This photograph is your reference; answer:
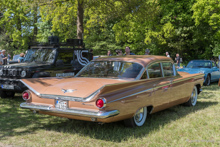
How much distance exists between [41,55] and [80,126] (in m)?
5.01

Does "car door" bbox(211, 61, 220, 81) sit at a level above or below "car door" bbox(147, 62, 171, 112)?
below

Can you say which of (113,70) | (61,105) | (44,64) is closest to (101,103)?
(61,105)

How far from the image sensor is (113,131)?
5.50 meters

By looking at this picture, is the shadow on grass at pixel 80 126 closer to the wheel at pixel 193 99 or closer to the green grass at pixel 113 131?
the green grass at pixel 113 131

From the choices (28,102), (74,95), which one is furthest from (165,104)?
(28,102)

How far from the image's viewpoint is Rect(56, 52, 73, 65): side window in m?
10.1

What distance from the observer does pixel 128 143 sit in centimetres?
484

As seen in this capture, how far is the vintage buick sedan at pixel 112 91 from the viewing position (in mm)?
4867

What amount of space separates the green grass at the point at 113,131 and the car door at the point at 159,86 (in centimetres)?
44

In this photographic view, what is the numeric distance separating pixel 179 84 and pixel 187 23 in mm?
25939

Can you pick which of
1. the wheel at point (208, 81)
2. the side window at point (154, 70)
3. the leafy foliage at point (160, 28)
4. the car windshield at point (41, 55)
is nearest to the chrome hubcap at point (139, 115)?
the side window at point (154, 70)

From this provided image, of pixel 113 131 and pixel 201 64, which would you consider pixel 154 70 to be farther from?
pixel 201 64

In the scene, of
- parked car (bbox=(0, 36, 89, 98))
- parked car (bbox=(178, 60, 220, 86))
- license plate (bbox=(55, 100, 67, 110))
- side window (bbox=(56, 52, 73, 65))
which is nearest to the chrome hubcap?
license plate (bbox=(55, 100, 67, 110))

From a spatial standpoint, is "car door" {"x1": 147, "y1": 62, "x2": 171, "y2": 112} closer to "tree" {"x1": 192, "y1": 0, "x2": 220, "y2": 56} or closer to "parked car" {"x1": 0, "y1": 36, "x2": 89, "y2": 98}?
"parked car" {"x1": 0, "y1": 36, "x2": 89, "y2": 98}
